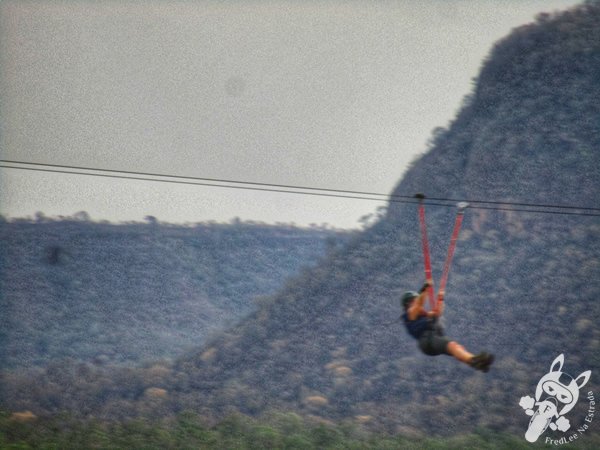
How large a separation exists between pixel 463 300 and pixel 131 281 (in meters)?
9.40

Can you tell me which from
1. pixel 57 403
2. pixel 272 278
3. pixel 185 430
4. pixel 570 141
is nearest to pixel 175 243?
pixel 272 278

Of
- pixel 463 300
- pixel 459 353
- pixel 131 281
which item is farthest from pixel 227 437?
pixel 131 281

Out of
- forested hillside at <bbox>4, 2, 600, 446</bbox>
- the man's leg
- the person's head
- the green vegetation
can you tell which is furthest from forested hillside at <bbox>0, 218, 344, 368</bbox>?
the man's leg

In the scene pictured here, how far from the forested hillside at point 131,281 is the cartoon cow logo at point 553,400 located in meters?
7.42

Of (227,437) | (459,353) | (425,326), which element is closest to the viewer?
(459,353)

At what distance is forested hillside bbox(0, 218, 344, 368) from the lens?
2170 cm

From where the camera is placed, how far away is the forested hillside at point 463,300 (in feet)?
59.3

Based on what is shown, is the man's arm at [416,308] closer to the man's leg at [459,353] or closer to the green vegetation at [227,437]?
the man's leg at [459,353]

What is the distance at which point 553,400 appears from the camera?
16891mm

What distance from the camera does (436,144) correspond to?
2394 cm

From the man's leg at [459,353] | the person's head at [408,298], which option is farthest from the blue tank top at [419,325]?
the man's leg at [459,353]

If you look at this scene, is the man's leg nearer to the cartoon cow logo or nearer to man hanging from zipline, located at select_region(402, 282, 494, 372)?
man hanging from zipline, located at select_region(402, 282, 494, 372)

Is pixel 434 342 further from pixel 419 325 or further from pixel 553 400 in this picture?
pixel 553 400

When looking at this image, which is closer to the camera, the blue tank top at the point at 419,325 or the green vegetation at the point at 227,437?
the blue tank top at the point at 419,325
